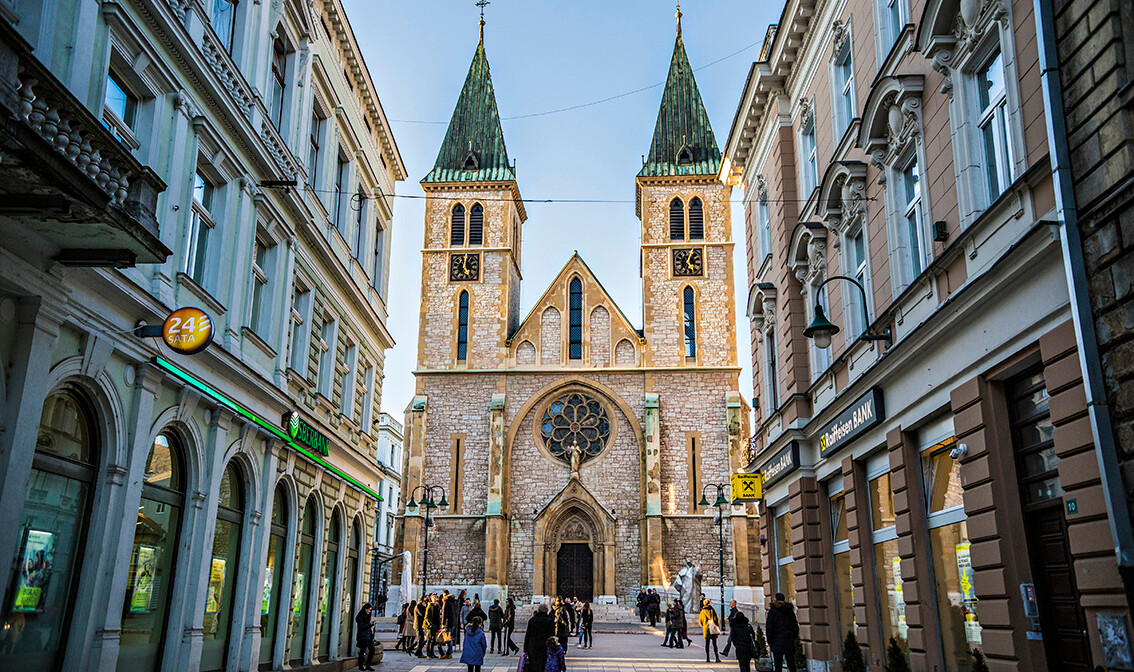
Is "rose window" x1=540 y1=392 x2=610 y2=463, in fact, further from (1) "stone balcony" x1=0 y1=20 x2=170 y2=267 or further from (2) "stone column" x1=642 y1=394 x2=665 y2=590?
(1) "stone balcony" x1=0 y1=20 x2=170 y2=267

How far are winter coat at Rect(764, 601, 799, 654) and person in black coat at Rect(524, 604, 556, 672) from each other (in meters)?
3.84

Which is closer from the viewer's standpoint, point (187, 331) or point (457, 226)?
point (187, 331)

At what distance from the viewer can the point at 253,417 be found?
45.7 ft

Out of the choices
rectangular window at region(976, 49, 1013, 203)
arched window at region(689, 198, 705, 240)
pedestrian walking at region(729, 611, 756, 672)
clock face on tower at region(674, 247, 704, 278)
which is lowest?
pedestrian walking at region(729, 611, 756, 672)

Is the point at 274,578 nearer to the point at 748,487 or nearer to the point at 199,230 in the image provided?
the point at 199,230

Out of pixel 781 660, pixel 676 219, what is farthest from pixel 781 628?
pixel 676 219

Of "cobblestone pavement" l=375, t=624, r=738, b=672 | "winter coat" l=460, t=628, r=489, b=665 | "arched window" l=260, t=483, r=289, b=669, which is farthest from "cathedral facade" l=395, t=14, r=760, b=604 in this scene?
"winter coat" l=460, t=628, r=489, b=665

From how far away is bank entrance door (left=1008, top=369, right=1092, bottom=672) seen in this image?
8.38 meters

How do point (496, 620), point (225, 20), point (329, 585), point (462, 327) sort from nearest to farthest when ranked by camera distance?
point (225, 20)
point (329, 585)
point (496, 620)
point (462, 327)

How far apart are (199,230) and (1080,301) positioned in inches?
416

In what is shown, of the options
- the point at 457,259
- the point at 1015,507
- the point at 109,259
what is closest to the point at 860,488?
the point at 1015,507

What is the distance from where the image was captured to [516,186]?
170ft

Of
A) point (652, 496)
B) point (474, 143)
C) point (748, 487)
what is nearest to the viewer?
point (748, 487)

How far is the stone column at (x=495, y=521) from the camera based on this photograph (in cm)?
4225
